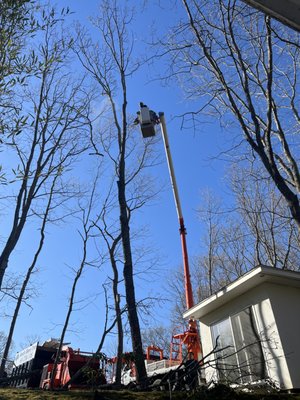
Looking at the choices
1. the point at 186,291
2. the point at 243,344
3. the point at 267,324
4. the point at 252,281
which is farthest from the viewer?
the point at 186,291

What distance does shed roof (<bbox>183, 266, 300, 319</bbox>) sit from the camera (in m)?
7.76

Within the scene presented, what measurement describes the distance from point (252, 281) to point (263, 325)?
93 centimetres

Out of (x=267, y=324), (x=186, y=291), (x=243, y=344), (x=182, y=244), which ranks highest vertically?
(x=182, y=244)

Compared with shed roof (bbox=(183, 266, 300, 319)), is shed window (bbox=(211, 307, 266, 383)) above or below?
below

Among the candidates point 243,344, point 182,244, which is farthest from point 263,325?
point 182,244

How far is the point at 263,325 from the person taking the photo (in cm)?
784

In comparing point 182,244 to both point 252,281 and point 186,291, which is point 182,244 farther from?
point 252,281

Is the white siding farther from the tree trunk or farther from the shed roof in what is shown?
the tree trunk

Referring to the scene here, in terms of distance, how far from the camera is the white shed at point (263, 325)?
7348mm

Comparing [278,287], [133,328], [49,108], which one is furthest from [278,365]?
[49,108]

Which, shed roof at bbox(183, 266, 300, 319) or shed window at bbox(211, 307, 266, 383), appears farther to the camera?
shed window at bbox(211, 307, 266, 383)

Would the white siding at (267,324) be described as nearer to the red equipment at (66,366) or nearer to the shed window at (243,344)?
the shed window at (243,344)

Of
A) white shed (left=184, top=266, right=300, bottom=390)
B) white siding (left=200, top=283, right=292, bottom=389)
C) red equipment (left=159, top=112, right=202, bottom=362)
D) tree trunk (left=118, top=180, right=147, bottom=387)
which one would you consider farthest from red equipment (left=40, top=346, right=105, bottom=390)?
white shed (left=184, top=266, right=300, bottom=390)

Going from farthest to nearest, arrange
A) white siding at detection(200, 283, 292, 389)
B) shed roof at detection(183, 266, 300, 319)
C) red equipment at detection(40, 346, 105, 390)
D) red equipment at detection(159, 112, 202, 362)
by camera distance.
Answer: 1. red equipment at detection(40, 346, 105, 390)
2. red equipment at detection(159, 112, 202, 362)
3. shed roof at detection(183, 266, 300, 319)
4. white siding at detection(200, 283, 292, 389)
